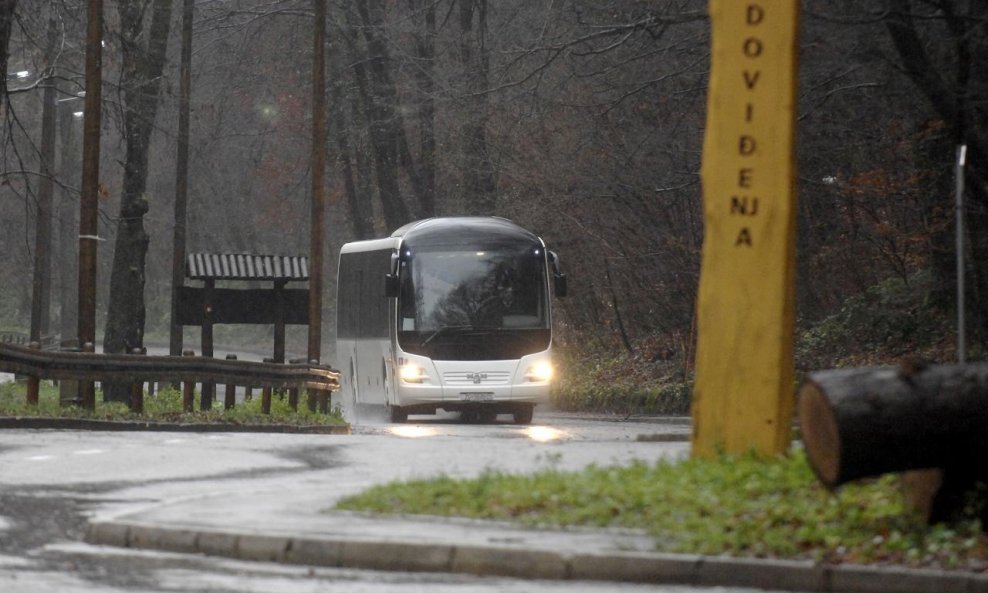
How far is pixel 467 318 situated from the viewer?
31.6 metres

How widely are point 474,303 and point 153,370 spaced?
7.79 m

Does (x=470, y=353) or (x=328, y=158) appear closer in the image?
(x=470, y=353)

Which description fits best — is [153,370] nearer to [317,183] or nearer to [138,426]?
[138,426]

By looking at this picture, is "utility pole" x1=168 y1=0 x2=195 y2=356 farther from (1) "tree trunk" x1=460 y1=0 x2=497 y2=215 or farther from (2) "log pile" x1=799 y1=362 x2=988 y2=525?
(2) "log pile" x1=799 y1=362 x2=988 y2=525

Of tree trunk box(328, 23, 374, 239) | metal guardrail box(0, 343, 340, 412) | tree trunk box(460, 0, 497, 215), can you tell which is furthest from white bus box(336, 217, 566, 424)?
tree trunk box(328, 23, 374, 239)

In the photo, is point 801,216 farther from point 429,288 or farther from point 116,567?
point 116,567

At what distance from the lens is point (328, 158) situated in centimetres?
5456

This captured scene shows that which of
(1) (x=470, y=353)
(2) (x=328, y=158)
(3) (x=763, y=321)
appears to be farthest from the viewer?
(2) (x=328, y=158)

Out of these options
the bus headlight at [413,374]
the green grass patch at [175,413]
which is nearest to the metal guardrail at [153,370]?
the green grass patch at [175,413]

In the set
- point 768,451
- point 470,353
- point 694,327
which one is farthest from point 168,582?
point 694,327

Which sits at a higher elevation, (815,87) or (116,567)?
(815,87)

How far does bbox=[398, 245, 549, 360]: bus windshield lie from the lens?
31359 mm

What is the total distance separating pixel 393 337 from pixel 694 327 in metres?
7.05

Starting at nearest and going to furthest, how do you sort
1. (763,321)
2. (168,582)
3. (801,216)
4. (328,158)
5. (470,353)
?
1. (168,582)
2. (763,321)
3. (470,353)
4. (801,216)
5. (328,158)
